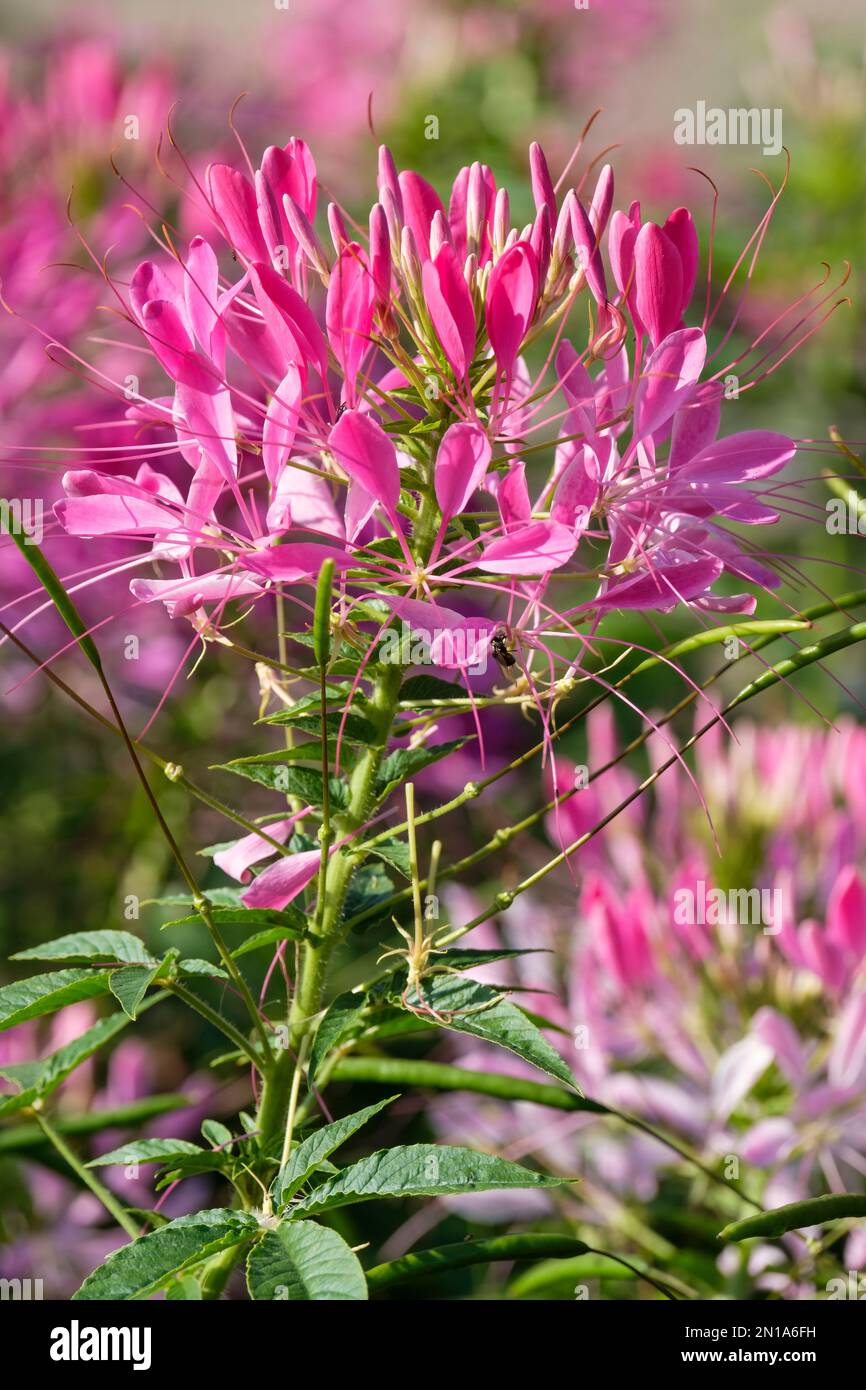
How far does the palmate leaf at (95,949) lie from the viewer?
0.52 meters

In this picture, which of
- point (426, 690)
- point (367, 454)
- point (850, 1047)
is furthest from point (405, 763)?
point (850, 1047)

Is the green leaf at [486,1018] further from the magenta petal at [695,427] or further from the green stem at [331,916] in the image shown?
the magenta petal at [695,427]

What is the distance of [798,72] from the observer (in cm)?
187

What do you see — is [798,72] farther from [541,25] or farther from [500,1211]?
[500,1211]

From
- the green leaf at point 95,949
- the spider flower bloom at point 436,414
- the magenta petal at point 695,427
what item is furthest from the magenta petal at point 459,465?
the green leaf at point 95,949

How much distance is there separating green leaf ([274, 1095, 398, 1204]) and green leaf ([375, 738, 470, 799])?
13 centimetres

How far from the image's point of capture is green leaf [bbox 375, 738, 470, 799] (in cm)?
54

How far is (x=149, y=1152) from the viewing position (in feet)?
1.74

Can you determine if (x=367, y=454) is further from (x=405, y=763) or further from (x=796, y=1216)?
(x=796, y=1216)

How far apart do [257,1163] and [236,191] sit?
38 centimetres

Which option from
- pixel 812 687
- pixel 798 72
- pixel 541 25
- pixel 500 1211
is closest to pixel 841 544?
pixel 812 687

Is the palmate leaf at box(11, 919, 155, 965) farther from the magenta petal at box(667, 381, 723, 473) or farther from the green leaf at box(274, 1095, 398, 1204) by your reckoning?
the magenta petal at box(667, 381, 723, 473)

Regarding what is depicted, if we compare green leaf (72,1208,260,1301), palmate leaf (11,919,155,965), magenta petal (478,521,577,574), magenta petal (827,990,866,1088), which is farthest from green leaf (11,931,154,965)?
magenta petal (827,990,866,1088)

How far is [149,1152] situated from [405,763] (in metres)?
0.19
